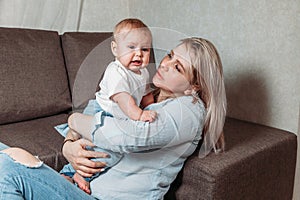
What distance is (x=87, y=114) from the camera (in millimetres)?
1254

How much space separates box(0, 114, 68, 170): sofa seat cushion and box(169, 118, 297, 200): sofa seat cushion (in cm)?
50

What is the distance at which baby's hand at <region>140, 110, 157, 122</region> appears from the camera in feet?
3.41

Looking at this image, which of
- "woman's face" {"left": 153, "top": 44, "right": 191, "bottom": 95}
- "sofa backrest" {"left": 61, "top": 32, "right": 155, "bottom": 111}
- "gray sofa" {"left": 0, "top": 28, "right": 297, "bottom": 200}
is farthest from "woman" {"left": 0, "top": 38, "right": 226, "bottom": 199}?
"sofa backrest" {"left": 61, "top": 32, "right": 155, "bottom": 111}

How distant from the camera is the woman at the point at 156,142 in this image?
1.02m

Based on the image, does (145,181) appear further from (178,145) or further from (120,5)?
(120,5)

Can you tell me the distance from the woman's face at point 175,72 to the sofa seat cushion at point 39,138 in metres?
0.54

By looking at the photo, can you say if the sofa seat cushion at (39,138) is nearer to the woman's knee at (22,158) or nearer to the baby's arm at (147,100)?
the woman's knee at (22,158)

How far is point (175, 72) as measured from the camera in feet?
3.65

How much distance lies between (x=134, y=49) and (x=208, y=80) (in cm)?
28

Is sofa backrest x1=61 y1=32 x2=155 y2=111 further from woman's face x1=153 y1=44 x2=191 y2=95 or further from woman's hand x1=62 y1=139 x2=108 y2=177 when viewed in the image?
woman's face x1=153 y1=44 x2=191 y2=95

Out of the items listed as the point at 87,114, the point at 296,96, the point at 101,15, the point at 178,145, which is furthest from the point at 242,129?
the point at 101,15

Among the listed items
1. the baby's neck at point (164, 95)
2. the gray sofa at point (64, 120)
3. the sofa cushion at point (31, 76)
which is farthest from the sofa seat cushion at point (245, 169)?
the sofa cushion at point (31, 76)

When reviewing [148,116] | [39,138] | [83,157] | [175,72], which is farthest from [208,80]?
[39,138]

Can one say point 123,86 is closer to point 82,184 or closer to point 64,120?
point 82,184
